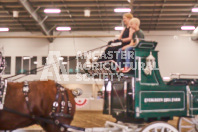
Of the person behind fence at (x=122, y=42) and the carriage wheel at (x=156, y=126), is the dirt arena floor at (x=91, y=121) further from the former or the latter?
the carriage wheel at (x=156, y=126)

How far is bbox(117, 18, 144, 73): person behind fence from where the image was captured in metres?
4.04

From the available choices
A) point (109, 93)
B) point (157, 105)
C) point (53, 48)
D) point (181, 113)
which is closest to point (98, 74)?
point (109, 93)

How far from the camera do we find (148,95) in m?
3.83

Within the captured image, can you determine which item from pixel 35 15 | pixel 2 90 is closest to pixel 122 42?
pixel 2 90

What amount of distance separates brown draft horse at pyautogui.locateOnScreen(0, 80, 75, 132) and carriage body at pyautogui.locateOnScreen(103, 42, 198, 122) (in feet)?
3.10

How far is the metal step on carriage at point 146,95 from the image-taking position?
3.77 metres

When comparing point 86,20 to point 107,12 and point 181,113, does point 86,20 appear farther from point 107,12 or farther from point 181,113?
point 181,113

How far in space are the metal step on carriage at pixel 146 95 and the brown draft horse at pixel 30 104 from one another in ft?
2.59

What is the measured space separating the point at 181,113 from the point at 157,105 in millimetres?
528

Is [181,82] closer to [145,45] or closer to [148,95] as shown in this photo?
[148,95]

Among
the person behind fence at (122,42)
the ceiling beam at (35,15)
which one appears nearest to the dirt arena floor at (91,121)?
the person behind fence at (122,42)

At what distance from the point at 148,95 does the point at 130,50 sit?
0.78 m

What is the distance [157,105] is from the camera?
3898mm

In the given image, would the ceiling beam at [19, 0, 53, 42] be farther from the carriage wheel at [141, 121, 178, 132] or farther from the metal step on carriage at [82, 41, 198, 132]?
the carriage wheel at [141, 121, 178, 132]
